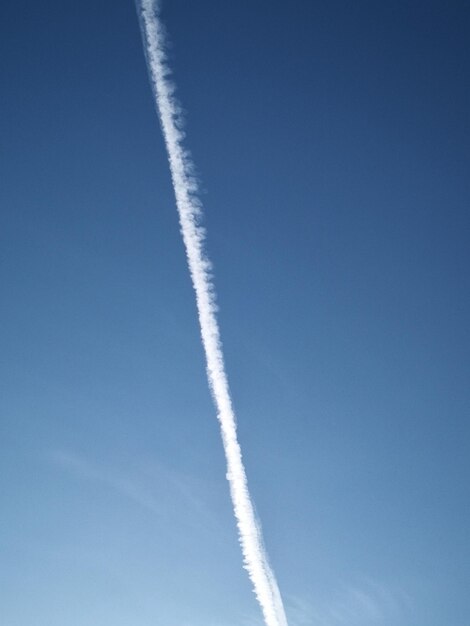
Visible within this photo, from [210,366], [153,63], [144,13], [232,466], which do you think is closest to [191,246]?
[210,366]

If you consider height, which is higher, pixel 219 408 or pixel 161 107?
pixel 161 107

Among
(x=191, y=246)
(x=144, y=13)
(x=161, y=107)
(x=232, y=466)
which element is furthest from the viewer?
(x=232, y=466)

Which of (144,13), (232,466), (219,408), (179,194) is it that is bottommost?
(232,466)

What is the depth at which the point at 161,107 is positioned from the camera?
1670 centimetres

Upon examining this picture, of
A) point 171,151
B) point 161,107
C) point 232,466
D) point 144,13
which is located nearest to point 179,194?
point 171,151

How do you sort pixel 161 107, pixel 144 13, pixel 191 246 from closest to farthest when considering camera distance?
pixel 144 13
pixel 161 107
pixel 191 246

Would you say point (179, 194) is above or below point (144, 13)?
below

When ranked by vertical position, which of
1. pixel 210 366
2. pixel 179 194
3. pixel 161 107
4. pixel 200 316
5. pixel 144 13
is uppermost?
pixel 144 13

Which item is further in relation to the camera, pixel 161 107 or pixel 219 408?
pixel 219 408

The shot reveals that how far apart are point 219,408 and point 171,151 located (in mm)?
13988

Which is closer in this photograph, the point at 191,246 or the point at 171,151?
the point at 171,151

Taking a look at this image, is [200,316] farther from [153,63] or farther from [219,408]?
[153,63]

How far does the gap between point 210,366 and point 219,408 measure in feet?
8.08

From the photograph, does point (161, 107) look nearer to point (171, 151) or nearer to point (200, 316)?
point (171, 151)
